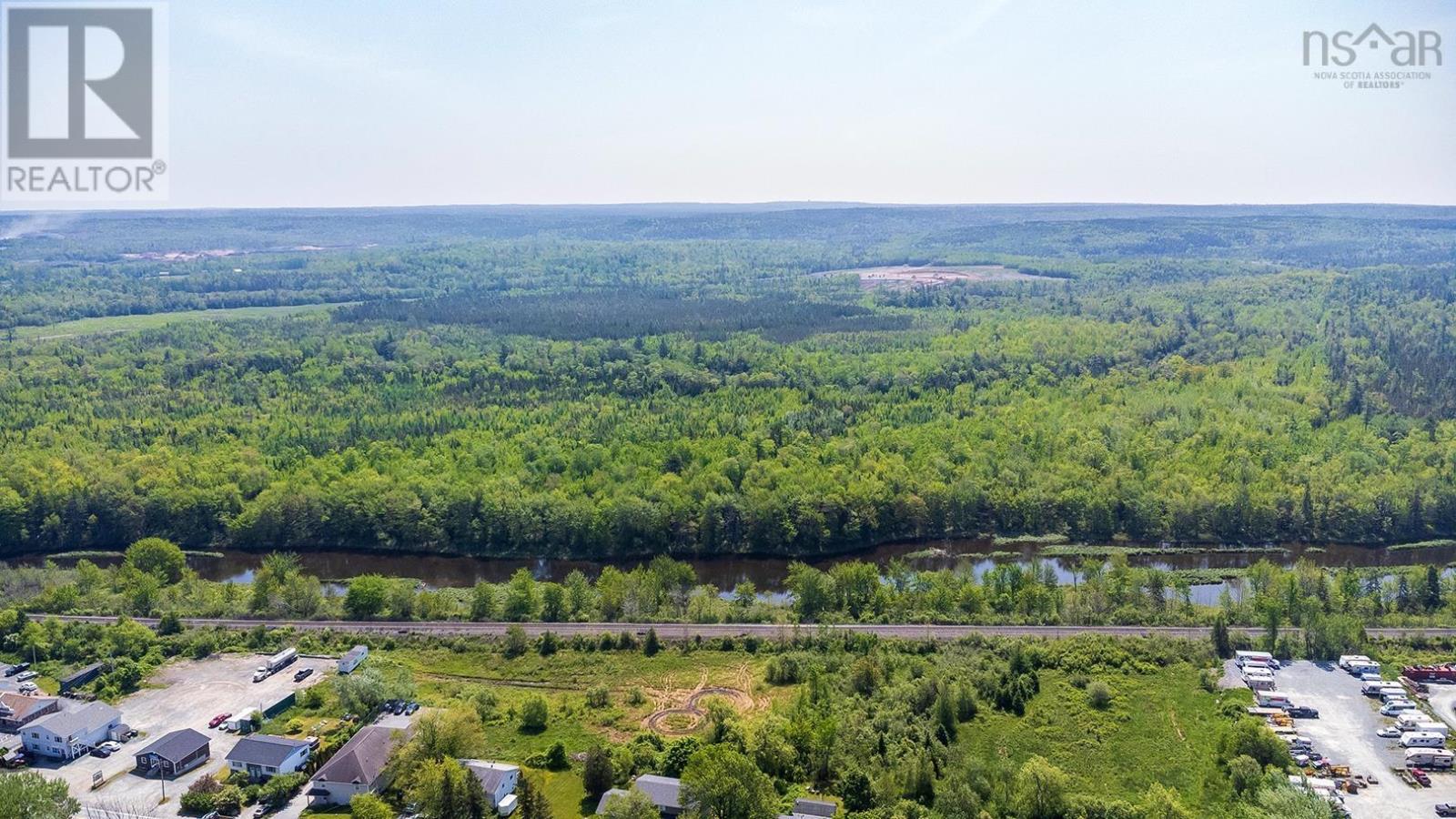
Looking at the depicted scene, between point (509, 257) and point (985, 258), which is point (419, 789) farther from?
point (509, 257)

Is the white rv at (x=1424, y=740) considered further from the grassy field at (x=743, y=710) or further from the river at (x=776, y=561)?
the river at (x=776, y=561)

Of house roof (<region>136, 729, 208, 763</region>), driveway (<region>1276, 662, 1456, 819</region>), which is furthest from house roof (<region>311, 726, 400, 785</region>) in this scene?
driveway (<region>1276, 662, 1456, 819</region>)

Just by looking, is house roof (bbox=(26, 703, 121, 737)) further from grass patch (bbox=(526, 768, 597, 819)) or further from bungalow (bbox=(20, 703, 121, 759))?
grass patch (bbox=(526, 768, 597, 819))

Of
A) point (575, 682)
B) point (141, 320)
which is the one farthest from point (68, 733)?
point (141, 320)

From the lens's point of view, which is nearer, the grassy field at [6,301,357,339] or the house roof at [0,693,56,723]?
the house roof at [0,693,56,723]

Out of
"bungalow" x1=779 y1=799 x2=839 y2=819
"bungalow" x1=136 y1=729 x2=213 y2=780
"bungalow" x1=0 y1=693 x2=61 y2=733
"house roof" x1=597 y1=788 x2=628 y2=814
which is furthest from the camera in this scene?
"bungalow" x1=0 y1=693 x2=61 y2=733

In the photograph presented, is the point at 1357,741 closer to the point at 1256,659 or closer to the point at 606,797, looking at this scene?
the point at 1256,659

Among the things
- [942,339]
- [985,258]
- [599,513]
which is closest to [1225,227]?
[985,258]
